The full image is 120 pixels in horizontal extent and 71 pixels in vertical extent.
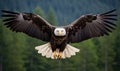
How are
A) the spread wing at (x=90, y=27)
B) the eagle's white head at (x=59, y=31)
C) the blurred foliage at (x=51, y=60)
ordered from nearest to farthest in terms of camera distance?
the eagle's white head at (x=59, y=31) < the spread wing at (x=90, y=27) < the blurred foliage at (x=51, y=60)

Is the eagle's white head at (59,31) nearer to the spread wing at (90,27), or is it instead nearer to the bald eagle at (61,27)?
the bald eagle at (61,27)

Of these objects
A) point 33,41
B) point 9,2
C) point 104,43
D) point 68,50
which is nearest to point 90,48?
point 104,43

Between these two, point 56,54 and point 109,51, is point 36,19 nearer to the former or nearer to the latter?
point 56,54

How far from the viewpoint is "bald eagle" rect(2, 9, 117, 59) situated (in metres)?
19.3

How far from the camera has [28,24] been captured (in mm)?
19453

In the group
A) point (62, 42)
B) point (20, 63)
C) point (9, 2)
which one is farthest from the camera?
point (9, 2)

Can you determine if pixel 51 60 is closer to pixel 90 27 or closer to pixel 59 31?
pixel 90 27

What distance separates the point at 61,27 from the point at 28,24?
3.58 ft

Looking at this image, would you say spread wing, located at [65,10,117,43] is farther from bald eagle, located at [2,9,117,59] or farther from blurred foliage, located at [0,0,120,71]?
blurred foliage, located at [0,0,120,71]

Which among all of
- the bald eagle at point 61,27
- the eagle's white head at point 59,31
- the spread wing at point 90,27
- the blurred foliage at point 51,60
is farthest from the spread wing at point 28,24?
the blurred foliage at point 51,60

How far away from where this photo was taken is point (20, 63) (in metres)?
57.4

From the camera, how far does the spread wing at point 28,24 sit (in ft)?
63.3

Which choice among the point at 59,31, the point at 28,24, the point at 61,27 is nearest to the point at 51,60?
the point at 28,24

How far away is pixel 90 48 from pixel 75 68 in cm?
262
